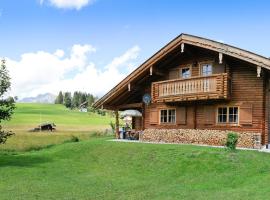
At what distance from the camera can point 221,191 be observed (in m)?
14.0

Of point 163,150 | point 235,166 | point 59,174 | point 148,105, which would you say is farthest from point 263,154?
point 148,105

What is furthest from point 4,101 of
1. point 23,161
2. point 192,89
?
point 192,89

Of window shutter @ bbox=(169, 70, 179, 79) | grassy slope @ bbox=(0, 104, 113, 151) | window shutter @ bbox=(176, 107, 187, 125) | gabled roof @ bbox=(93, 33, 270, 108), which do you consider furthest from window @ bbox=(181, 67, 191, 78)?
grassy slope @ bbox=(0, 104, 113, 151)

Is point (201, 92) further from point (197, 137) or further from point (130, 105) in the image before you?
point (130, 105)

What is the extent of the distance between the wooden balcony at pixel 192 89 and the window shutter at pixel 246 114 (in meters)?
1.34

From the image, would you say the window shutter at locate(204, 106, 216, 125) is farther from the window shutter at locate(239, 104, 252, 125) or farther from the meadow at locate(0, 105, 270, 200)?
the meadow at locate(0, 105, 270, 200)

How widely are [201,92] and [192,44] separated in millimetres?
3325

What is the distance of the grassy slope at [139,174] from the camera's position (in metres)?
14.2

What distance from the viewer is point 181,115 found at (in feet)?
91.7

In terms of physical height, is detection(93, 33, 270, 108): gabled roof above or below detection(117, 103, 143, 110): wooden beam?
above

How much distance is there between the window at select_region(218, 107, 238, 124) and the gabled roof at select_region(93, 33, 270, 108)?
149 inches

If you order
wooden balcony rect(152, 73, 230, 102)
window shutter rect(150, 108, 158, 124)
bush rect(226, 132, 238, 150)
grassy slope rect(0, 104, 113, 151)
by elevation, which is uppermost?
wooden balcony rect(152, 73, 230, 102)

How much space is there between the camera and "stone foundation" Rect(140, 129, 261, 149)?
23547mm

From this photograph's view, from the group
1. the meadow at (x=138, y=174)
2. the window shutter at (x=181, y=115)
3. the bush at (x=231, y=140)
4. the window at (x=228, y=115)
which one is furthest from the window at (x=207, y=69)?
the bush at (x=231, y=140)
